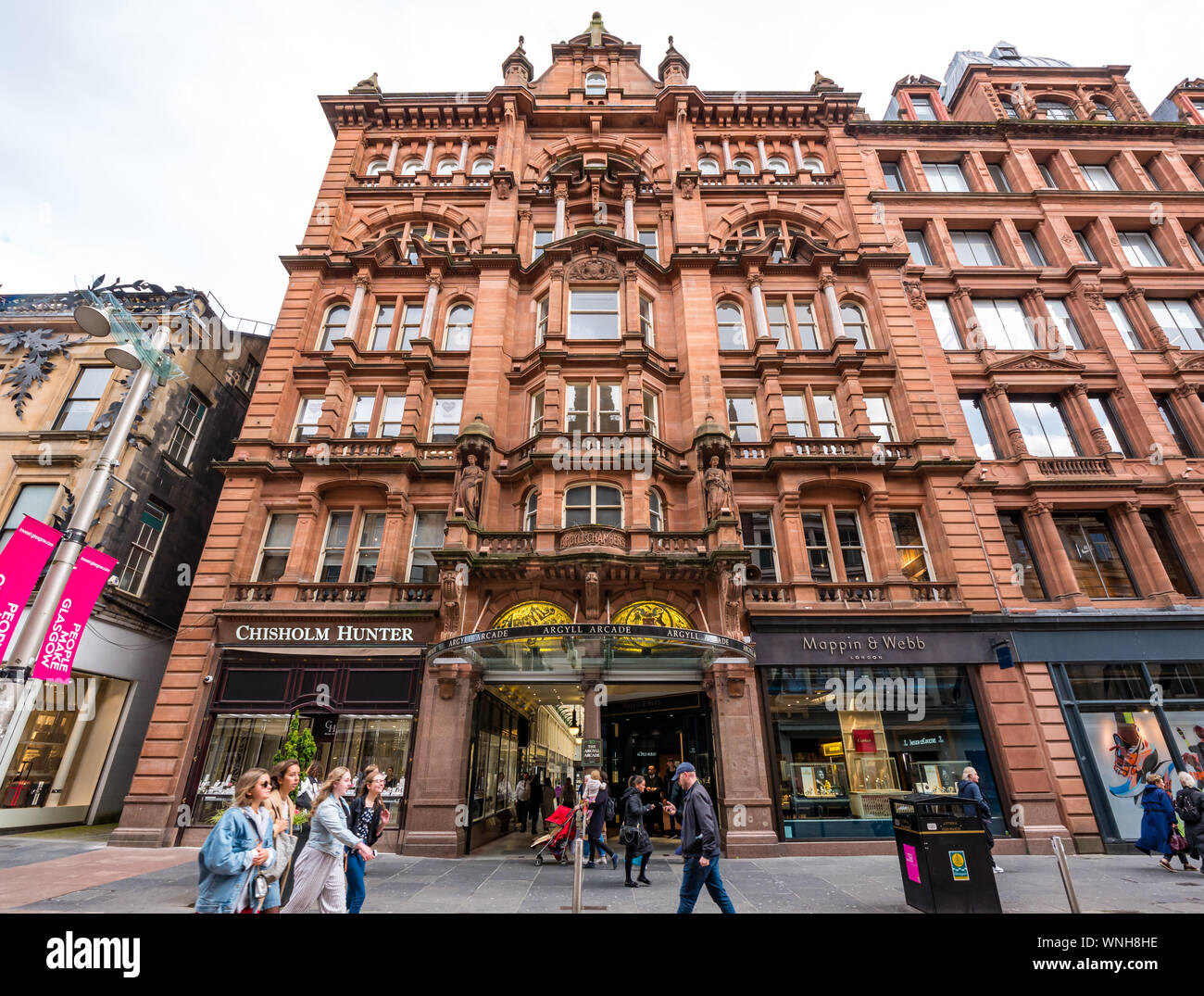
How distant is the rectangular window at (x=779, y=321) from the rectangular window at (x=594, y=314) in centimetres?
608

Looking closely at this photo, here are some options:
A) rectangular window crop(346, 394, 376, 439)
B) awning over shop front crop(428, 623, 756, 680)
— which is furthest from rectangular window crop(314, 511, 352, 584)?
awning over shop front crop(428, 623, 756, 680)

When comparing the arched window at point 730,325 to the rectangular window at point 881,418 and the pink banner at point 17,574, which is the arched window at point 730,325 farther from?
the pink banner at point 17,574

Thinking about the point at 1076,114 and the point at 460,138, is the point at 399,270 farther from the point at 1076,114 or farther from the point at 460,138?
the point at 1076,114

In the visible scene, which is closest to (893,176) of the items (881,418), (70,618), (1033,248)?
(1033,248)

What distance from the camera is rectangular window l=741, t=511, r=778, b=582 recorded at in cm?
1775

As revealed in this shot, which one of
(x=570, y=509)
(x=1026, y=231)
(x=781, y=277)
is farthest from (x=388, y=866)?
(x=1026, y=231)

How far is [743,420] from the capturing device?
20266 mm

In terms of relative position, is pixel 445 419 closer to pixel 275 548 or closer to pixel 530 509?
pixel 530 509

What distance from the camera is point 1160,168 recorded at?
85.9 feet

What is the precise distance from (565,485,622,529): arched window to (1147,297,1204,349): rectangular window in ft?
74.0

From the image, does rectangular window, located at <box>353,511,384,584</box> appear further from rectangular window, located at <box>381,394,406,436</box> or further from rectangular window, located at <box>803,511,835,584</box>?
rectangular window, located at <box>803,511,835,584</box>

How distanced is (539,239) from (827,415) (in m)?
14.2

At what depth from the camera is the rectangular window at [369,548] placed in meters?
17.9

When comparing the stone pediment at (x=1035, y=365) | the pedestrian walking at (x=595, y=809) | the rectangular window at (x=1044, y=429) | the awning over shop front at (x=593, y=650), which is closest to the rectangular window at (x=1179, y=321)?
the stone pediment at (x=1035, y=365)
